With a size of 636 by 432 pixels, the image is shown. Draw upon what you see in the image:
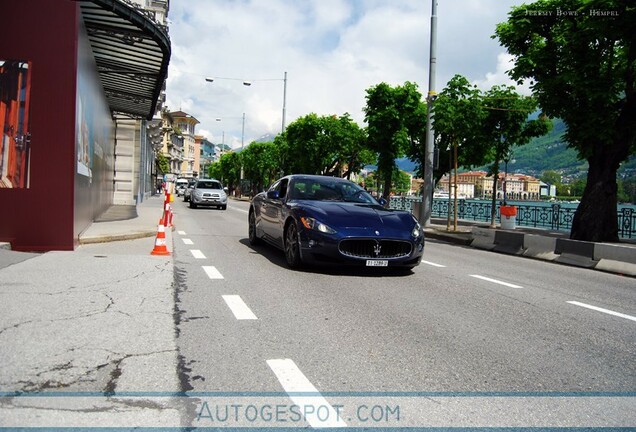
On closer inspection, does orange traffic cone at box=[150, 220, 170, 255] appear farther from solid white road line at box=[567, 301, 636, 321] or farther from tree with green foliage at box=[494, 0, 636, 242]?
tree with green foliage at box=[494, 0, 636, 242]

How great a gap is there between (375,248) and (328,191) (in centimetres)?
215

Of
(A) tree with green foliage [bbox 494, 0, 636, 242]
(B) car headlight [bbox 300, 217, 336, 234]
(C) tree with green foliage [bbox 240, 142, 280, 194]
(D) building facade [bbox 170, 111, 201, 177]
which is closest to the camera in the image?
(B) car headlight [bbox 300, 217, 336, 234]

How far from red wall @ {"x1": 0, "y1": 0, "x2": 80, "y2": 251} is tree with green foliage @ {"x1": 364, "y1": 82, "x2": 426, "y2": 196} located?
906 inches

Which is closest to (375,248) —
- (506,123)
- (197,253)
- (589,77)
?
(197,253)

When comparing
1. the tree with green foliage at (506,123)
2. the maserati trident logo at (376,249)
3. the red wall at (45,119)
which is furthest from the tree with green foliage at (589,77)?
the red wall at (45,119)

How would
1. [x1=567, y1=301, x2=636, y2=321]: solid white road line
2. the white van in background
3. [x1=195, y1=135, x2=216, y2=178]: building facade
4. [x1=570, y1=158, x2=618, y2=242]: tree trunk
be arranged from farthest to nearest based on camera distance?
1. [x1=195, y1=135, x2=216, y2=178]: building facade
2. the white van in background
3. [x1=570, y1=158, x2=618, y2=242]: tree trunk
4. [x1=567, y1=301, x2=636, y2=321]: solid white road line

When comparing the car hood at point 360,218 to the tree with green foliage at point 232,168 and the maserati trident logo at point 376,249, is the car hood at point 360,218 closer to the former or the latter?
the maserati trident logo at point 376,249

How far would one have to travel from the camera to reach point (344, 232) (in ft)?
26.1

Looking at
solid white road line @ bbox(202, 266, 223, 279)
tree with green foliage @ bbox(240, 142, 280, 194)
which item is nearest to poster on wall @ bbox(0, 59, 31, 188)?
solid white road line @ bbox(202, 266, 223, 279)

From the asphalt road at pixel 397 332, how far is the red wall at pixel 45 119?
2.75 m

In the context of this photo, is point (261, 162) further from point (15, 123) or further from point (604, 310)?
point (604, 310)

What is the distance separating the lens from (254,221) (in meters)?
11.9

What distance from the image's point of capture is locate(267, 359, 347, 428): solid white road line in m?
3.04

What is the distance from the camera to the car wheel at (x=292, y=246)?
8512 millimetres
